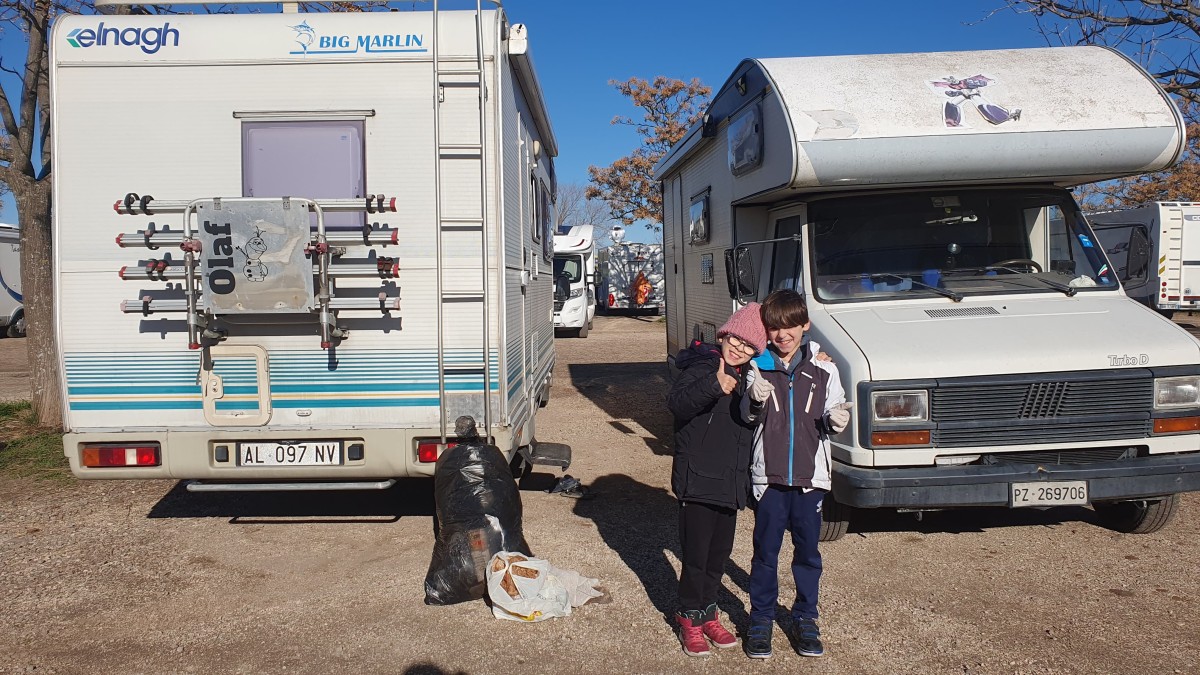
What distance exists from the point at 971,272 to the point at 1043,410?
1.27 metres

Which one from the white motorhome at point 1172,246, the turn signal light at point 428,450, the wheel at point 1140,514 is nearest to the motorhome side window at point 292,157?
the turn signal light at point 428,450

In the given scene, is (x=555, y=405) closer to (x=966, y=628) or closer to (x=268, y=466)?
(x=268, y=466)

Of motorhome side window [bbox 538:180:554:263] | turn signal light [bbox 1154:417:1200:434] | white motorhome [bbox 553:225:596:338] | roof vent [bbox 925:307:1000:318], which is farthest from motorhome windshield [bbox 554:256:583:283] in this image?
turn signal light [bbox 1154:417:1200:434]

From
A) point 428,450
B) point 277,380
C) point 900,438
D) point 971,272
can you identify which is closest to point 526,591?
point 428,450

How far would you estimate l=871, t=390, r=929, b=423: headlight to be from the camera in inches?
189

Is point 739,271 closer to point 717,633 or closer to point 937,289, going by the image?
point 937,289

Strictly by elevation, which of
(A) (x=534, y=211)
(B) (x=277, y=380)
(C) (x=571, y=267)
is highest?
(C) (x=571, y=267)

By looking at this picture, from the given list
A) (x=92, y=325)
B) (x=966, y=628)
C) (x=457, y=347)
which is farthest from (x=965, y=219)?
(x=92, y=325)

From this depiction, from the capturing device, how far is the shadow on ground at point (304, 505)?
625 centimetres

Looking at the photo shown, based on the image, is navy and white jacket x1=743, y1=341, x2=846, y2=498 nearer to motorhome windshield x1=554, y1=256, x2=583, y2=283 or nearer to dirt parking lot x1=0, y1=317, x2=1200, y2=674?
dirt parking lot x1=0, y1=317, x2=1200, y2=674

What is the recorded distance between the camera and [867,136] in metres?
5.46

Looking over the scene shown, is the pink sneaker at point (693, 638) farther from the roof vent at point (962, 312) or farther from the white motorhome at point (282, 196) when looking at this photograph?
the roof vent at point (962, 312)

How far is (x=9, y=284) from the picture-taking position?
21703 mm

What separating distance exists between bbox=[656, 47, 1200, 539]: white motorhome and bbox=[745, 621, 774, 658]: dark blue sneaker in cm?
112
